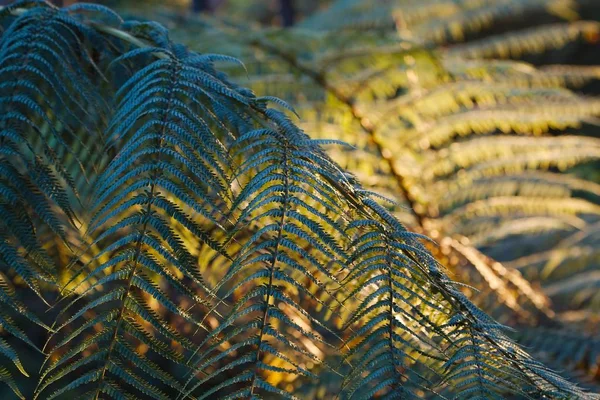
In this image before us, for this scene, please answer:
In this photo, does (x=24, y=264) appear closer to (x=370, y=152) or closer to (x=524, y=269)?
(x=370, y=152)

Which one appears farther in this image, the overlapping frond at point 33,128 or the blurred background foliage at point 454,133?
the blurred background foliage at point 454,133

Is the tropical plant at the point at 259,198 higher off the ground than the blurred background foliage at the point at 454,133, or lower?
lower

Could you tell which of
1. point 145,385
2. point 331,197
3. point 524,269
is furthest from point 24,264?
point 524,269

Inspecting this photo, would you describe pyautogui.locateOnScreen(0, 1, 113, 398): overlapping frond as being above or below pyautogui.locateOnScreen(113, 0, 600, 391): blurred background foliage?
below

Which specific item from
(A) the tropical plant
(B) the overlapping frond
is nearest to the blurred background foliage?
(A) the tropical plant

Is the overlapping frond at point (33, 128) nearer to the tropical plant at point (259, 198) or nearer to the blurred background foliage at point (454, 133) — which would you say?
the tropical plant at point (259, 198)

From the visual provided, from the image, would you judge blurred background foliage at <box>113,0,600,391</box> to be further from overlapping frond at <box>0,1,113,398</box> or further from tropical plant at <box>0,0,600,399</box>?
overlapping frond at <box>0,1,113,398</box>

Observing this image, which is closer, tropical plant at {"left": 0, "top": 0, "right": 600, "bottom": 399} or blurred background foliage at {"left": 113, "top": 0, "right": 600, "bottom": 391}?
tropical plant at {"left": 0, "top": 0, "right": 600, "bottom": 399}

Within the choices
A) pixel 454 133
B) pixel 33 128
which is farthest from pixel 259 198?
pixel 454 133

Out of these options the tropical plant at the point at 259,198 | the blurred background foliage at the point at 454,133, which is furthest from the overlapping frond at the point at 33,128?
the blurred background foliage at the point at 454,133
